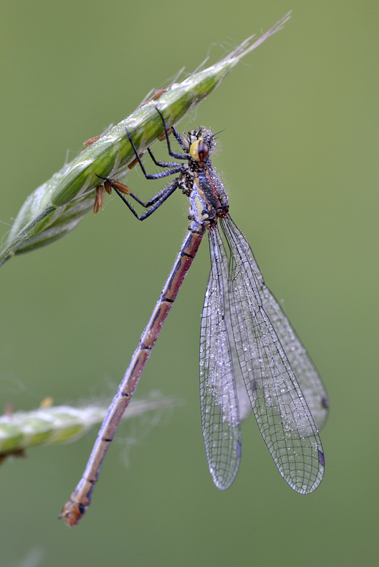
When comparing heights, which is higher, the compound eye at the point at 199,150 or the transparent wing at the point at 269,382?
the compound eye at the point at 199,150

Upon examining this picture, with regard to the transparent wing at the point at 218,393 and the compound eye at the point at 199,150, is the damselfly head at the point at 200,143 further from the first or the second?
the transparent wing at the point at 218,393

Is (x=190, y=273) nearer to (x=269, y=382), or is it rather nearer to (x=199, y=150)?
(x=199, y=150)

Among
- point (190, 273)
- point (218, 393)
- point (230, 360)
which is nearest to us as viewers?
point (218, 393)

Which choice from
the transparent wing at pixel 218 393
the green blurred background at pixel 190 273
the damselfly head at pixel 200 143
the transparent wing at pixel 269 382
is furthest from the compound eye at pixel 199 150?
the green blurred background at pixel 190 273

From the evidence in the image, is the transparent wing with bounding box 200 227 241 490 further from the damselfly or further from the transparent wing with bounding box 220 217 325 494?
the transparent wing with bounding box 220 217 325 494

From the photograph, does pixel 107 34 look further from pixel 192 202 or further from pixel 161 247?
pixel 192 202

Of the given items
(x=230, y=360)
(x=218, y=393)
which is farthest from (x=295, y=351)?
(x=218, y=393)

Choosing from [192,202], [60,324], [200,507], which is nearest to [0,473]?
[60,324]
